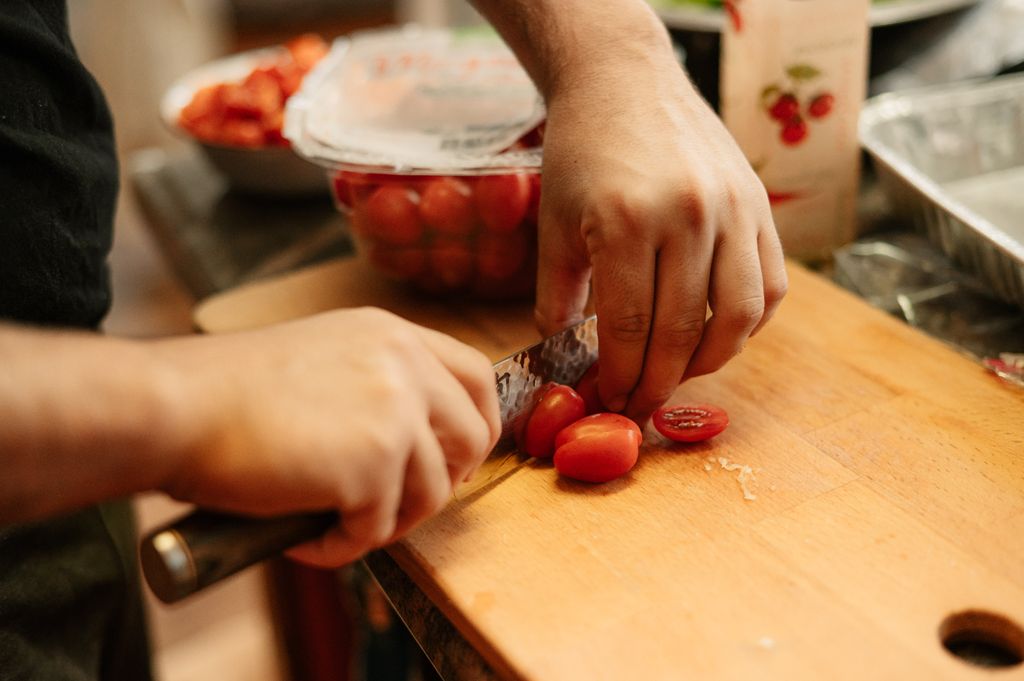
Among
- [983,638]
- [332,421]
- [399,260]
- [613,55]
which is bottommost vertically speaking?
[983,638]

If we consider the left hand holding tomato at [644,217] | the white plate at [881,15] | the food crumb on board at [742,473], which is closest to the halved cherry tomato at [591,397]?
the left hand holding tomato at [644,217]

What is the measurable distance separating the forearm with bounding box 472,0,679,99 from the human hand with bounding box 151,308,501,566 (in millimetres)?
393

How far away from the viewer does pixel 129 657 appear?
1.24m

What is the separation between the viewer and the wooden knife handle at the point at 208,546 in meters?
0.58

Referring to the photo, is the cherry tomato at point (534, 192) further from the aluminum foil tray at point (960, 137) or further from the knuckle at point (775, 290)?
the aluminum foil tray at point (960, 137)

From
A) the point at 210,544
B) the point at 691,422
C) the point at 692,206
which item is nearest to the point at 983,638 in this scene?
the point at 691,422

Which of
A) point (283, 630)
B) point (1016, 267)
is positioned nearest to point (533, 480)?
point (1016, 267)

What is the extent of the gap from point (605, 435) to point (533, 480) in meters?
0.08

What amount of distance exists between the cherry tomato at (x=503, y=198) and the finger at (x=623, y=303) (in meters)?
0.23

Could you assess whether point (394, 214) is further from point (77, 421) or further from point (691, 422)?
point (77, 421)

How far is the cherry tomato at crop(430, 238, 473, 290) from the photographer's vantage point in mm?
1107

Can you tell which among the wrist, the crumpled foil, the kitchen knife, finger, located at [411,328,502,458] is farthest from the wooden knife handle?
the crumpled foil

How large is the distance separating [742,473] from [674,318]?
0.15 metres

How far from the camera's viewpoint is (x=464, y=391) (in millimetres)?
660
